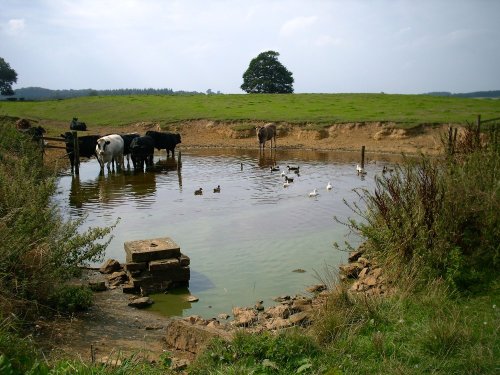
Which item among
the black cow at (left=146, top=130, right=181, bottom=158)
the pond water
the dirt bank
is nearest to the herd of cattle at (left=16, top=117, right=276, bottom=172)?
the pond water

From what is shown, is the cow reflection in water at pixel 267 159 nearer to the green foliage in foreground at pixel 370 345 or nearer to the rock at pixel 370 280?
the rock at pixel 370 280

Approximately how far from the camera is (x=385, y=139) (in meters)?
32.7

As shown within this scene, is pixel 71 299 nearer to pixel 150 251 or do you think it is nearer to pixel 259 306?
pixel 150 251

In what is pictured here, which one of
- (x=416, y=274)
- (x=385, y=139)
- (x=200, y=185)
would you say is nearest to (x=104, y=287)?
(x=416, y=274)

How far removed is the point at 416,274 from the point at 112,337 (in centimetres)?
469

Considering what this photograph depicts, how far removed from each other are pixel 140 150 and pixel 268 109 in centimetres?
2171

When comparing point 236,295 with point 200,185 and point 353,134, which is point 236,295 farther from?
point 353,134

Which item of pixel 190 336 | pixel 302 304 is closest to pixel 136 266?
pixel 190 336

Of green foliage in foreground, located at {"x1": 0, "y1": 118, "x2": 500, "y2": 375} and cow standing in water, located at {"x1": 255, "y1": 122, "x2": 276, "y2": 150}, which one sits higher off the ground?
cow standing in water, located at {"x1": 255, "y1": 122, "x2": 276, "y2": 150}

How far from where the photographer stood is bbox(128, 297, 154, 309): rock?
344 inches

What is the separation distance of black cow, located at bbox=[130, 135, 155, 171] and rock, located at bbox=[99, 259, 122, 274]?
1372 centimetres

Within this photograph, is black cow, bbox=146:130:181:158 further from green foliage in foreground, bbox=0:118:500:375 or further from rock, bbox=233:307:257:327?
rock, bbox=233:307:257:327

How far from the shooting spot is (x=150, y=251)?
31.4 ft

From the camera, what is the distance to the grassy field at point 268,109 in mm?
37062
